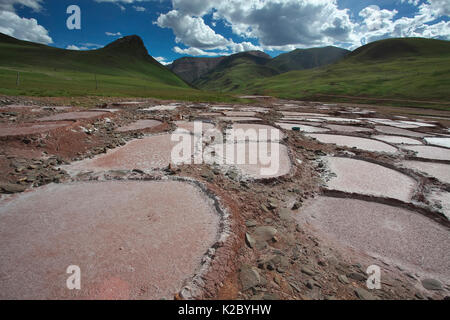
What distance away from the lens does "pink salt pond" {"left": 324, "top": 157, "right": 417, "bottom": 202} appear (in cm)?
549

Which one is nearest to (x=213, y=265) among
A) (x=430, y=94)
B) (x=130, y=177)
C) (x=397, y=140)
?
(x=130, y=177)

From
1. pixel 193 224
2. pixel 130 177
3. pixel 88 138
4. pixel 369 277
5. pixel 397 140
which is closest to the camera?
pixel 369 277

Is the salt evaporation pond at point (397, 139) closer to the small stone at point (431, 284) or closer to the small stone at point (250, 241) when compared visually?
the small stone at point (431, 284)

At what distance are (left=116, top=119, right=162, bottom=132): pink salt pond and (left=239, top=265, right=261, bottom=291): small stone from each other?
9070 millimetres

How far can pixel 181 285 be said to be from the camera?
2.55 m

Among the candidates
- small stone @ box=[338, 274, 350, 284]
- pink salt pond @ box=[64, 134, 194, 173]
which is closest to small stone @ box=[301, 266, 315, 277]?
small stone @ box=[338, 274, 350, 284]

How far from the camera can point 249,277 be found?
2.94 meters

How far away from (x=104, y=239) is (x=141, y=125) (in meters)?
9.18

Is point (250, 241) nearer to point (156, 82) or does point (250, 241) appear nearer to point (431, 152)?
point (431, 152)

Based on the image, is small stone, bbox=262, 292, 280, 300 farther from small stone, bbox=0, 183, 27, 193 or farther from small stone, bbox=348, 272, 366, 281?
small stone, bbox=0, 183, 27, 193

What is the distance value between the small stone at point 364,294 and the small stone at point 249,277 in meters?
1.29

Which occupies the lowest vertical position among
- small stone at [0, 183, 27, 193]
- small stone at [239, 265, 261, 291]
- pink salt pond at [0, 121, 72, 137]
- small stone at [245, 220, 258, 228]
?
small stone at [239, 265, 261, 291]
